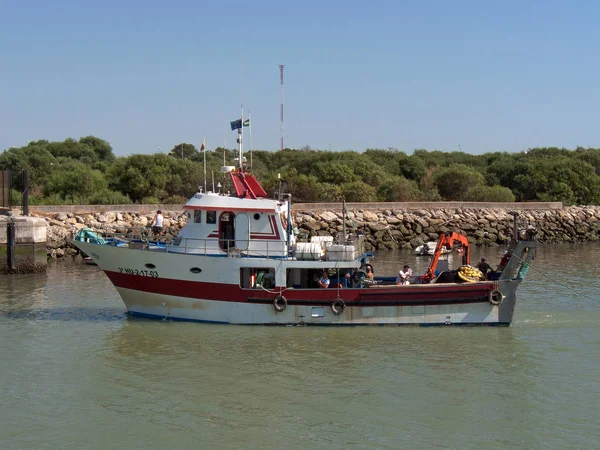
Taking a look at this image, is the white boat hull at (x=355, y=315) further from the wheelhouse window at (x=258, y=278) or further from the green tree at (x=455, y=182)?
the green tree at (x=455, y=182)

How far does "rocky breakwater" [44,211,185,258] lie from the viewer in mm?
38781

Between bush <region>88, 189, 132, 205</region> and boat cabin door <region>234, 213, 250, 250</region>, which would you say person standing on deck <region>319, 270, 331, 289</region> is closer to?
boat cabin door <region>234, 213, 250, 250</region>

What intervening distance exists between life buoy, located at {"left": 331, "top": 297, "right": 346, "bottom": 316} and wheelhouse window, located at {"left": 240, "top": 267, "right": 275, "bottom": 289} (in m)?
1.66

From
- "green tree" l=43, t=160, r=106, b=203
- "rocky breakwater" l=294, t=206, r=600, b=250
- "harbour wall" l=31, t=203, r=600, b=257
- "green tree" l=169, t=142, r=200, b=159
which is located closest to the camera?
"harbour wall" l=31, t=203, r=600, b=257

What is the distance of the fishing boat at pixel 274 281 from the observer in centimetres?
2077

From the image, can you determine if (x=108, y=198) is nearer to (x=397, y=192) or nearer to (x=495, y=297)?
(x=397, y=192)

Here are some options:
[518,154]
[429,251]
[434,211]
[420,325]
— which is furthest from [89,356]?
[518,154]

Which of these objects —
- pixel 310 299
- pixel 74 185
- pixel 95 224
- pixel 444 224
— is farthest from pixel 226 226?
pixel 74 185

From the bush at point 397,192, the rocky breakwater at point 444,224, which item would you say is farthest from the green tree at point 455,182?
the rocky breakwater at point 444,224

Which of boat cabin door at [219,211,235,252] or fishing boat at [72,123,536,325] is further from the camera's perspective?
boat cabin door at [219,211,235,252]

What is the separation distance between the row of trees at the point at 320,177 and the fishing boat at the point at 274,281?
22392 millimetres

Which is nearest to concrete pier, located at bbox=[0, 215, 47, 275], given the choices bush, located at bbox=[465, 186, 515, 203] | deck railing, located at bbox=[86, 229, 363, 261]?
deck railing, located at bbox=[86, 229, 363, 261]

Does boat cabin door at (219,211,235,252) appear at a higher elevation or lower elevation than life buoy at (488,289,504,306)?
higher

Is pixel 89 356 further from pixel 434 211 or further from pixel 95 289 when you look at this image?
pixel 434 211
